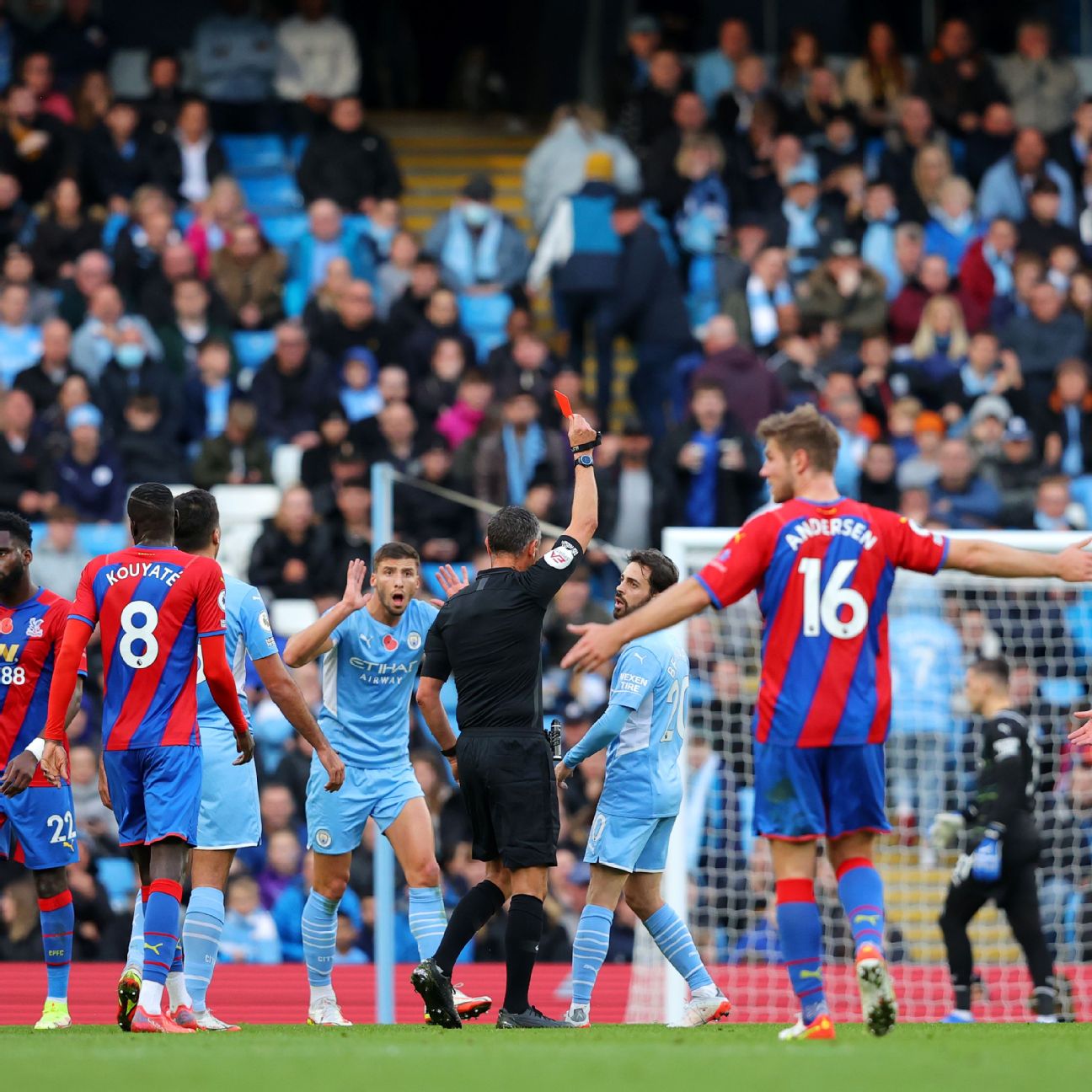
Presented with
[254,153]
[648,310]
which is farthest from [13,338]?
[648,310]

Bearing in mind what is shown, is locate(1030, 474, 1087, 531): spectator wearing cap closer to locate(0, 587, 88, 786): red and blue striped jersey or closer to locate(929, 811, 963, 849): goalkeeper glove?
locate(929, 811, 963, 849): goalkeeper glove

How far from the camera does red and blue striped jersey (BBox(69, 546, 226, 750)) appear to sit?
8602 millimetres

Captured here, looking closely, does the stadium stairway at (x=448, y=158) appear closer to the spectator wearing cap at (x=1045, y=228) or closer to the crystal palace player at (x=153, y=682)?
the spectator wearing cap at (x=1045, y=228)

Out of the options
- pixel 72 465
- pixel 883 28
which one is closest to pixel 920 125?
pixel 883 28

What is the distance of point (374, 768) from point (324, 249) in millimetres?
9731

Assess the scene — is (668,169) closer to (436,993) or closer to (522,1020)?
(522,1020)

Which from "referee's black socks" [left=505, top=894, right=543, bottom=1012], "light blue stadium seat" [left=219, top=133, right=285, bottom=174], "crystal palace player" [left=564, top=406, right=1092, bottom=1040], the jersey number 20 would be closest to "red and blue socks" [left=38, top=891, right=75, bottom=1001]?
"referee's black socks" [left=505, top=894, right=543, bottom=1012]

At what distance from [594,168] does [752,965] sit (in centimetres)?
867

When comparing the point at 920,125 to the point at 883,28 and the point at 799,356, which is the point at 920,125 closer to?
the point at 883,28

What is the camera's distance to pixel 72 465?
16344 mm

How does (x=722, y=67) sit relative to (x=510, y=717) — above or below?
above

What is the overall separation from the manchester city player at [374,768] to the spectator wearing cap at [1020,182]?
12.0m

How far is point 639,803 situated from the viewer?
981 centimetres

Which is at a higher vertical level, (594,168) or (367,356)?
(594,168)
